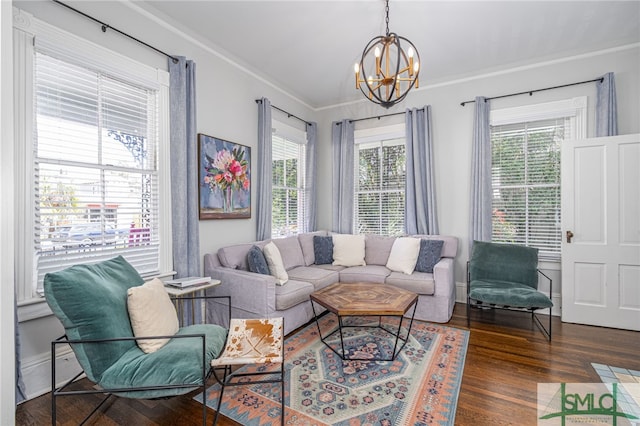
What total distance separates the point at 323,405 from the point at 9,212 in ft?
6.38

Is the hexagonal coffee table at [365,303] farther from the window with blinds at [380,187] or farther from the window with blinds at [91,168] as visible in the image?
the window with blinds at [380,187]

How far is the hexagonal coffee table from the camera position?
2.38 metres

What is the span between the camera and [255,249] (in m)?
3.16

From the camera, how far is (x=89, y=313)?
63.4 inches

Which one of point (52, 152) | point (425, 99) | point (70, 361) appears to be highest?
point (425, 99)

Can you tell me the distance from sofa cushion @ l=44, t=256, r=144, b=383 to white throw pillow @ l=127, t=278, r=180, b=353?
6 cm

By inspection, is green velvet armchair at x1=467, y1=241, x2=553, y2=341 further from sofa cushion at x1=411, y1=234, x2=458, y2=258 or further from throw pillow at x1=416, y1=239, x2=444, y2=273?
throw pillow at x1=416, y1=239, x2=444, y2=273

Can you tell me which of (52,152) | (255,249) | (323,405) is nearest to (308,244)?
(255,249)

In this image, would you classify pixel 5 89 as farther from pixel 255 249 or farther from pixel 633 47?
pixel 633 47

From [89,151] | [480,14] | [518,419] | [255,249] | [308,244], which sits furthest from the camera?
[308,244]

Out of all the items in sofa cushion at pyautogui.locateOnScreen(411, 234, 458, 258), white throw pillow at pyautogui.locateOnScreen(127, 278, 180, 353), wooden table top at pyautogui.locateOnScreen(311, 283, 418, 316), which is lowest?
wooden table top at pyautogui.locateOnScreen(311, 283, 418, 316)

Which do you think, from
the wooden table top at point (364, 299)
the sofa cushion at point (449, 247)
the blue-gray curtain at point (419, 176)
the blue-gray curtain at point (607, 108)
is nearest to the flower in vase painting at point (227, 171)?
the wooden table top at point (364, 299)

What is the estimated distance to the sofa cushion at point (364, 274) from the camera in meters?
3.56

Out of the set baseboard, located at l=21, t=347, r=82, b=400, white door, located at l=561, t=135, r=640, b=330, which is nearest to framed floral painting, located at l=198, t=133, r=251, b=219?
baseboard, located at l=21, t=347, r=82, b=400
